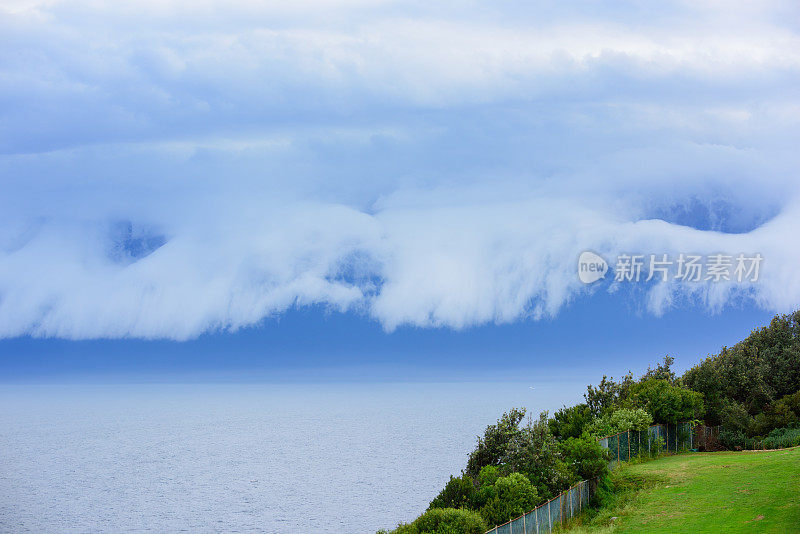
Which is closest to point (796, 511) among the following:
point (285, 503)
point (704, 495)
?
point (704, 495)

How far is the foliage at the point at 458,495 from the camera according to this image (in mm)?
40531

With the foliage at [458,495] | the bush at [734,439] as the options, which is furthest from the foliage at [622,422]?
the foliage at [458,495]

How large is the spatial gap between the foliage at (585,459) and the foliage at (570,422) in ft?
27.1

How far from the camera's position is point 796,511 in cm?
3556

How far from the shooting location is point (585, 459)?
4484 cm

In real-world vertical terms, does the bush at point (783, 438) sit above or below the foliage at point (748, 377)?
below

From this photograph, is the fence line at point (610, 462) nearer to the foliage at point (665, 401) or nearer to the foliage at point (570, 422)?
the foliage at point (665, 401)

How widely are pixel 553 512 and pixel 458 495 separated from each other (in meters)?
5.00

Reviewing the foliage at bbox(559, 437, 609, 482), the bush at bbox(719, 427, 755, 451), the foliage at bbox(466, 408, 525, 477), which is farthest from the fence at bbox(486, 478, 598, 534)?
the bush at bbox(719, 427, 755, 451)

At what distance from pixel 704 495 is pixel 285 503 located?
Result: 86.4m

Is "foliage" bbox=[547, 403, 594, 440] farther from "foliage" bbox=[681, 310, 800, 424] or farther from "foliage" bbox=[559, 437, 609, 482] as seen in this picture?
"foliage" bbox=[681, 310, 800, 424]

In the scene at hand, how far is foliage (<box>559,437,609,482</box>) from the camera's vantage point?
1753 inches

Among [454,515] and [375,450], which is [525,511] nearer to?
[454,515]

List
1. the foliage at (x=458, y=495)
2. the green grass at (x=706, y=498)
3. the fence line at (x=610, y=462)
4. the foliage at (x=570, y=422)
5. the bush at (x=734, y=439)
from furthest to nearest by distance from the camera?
the bush at (x=734, y=439) < the foliage at (x=570, y=422) < the foliage at (x=458, y=495) < the fence line at (x=610, y=462) < the green grass at (x=706, y=498)
